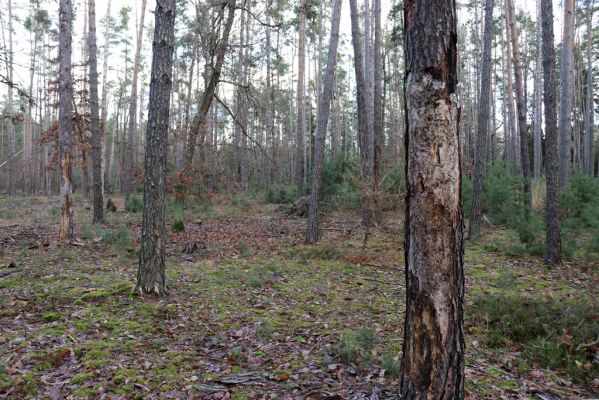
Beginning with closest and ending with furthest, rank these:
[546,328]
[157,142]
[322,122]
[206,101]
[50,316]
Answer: [546,328], [50,316], [157,142], [322,122], [206,101]

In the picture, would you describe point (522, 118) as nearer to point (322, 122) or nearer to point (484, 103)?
point (484, 103)

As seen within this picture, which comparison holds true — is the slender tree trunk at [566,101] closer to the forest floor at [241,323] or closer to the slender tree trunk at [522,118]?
the slender tree trunk at [522,118]

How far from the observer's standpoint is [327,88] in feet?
32.2

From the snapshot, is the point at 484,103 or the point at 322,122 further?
the point at 484,103

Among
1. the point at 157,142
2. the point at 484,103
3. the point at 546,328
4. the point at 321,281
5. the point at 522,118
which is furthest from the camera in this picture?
the point at 522,118

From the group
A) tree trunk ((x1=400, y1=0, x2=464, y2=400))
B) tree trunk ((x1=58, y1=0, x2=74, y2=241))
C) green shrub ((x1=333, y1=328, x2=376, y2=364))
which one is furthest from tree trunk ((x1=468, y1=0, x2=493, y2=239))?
tree trunk ((x1=58, y1=0, x2=74, y2=241))

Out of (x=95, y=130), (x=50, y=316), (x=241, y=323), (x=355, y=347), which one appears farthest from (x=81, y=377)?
(x=95, y=130)

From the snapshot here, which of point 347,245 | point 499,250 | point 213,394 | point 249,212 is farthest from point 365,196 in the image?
point 249,212

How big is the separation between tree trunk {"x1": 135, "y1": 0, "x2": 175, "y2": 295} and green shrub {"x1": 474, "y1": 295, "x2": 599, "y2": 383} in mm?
4353

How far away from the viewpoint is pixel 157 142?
5.64m

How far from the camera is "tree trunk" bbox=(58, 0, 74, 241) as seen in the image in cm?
958

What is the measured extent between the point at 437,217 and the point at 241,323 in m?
3.50

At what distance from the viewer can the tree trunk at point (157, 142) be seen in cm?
563

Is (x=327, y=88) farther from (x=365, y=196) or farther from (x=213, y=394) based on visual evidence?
(x=213, y=394)
